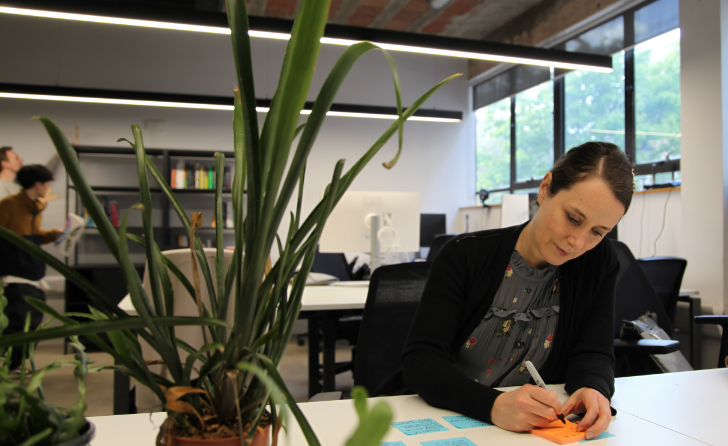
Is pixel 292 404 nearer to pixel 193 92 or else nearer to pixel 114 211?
pixel 114 211

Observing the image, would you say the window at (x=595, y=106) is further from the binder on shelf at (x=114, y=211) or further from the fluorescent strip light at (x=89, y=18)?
the binder on shelf at (x=114, y=211)

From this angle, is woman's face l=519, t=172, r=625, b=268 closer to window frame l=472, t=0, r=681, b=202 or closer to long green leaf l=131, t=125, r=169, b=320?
long green leaf l=131, t=125, r=169, b=320

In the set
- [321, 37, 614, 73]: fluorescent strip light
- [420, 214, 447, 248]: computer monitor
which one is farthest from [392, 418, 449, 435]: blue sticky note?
[420, 214, 447, 248]: computer monitor

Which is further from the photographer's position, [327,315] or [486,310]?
[327,315]

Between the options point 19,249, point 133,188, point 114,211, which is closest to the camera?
point 19,249

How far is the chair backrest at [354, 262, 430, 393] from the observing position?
1732mm

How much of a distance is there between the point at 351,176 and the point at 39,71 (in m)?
6.24

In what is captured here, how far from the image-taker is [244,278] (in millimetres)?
502

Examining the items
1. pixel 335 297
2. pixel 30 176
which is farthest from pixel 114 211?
pixel 335 297

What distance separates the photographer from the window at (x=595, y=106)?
15.5 ft

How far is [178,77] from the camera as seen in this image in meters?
5.91

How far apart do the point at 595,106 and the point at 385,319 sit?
13.8 feet

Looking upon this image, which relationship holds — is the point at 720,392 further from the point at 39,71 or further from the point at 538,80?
the point at 39,71

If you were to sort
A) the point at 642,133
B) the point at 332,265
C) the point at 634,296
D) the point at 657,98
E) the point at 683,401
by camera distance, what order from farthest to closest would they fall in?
the point at 642,133, the point at 657,98, the point at 332,265, the point at 634,296, the point at 683,401
